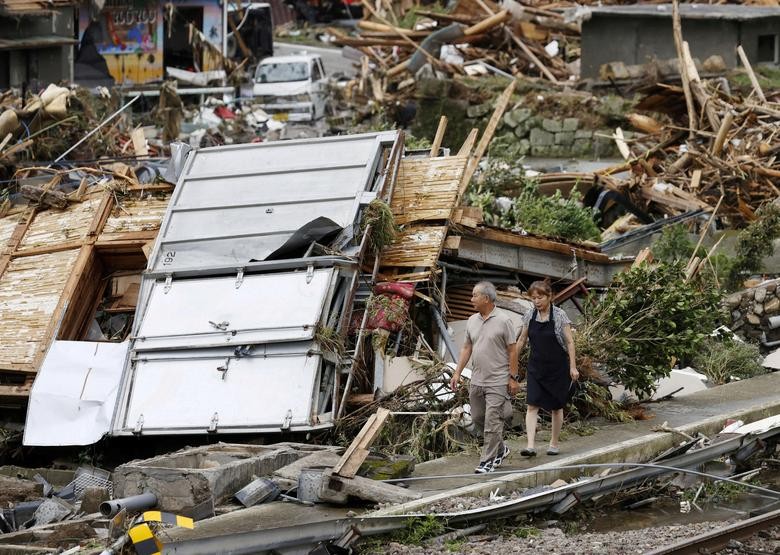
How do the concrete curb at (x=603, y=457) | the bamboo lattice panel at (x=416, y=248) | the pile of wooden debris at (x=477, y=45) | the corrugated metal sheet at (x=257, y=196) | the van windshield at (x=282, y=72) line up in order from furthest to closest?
the van windshield at (x=282, y=72), the pile of wooden debris at (x=477, y=45), the bamboo lattice panel at (x=416, y=248), the corrugated metal sheet at (x=257, y=196), the concrete curb at (x=603, y=457)

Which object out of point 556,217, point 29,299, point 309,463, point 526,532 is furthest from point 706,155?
point 526,532

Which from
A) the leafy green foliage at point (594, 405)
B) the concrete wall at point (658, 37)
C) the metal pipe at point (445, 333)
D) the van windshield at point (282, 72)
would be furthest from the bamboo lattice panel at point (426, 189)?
the van windshield at point (282, 72)

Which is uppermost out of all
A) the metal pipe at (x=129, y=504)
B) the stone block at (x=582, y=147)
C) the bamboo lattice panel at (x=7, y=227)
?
the metal pipe at (x=129, y=504)

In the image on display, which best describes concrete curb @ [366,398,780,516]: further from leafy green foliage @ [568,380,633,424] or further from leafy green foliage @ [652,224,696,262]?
leafy green foliage @ [652,224,696,262]

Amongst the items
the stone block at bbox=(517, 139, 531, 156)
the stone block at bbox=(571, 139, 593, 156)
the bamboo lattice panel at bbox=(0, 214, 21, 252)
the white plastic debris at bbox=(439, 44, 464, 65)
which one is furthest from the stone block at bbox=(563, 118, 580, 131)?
the bamboo lattice panel at bbox=(0, 214, 21, 252)

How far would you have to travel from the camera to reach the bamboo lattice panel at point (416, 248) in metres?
13.3

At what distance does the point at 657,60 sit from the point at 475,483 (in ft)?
68.2

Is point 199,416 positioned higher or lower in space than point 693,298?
lower

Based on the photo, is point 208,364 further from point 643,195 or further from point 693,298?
point 643,195

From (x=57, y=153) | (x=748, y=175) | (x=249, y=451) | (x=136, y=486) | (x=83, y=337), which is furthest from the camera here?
(x=748, y=175)

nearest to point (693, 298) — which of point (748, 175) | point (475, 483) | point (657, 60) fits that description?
point (475, 483)

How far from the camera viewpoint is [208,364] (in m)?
11.9

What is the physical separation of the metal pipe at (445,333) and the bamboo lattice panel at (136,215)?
3325 mm

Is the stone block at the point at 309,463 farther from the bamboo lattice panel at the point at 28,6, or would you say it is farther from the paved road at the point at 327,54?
the paved road at the point at 327,54
